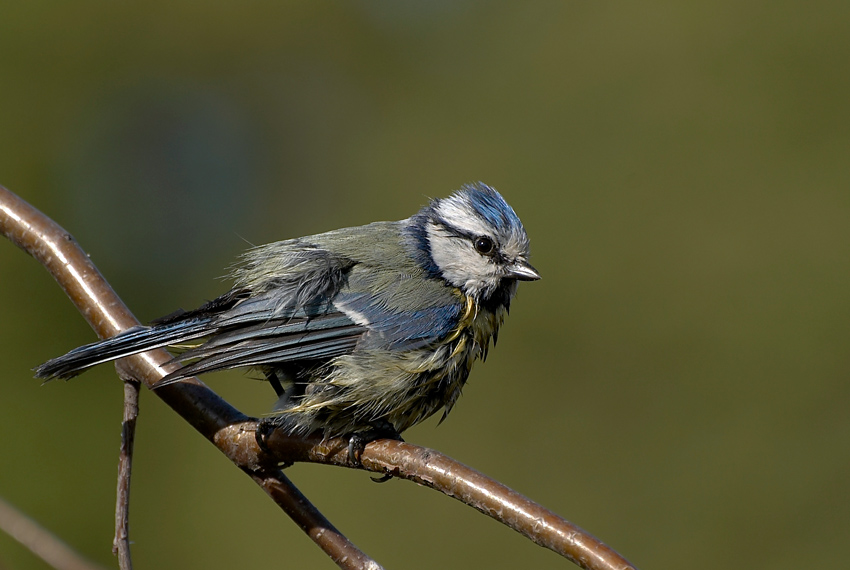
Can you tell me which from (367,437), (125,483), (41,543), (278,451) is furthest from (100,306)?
(41,543)

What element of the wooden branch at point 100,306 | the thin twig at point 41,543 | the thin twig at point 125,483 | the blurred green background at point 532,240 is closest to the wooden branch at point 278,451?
the wooden branch at point 100,306

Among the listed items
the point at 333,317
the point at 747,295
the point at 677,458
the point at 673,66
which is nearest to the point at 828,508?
the point at 677,458

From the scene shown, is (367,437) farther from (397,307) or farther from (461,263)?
(461,263)

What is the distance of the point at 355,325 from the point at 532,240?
2.65 m

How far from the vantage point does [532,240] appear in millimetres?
4809

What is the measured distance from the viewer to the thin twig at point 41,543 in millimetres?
1342

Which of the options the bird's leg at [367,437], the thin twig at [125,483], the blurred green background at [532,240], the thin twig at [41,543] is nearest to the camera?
the thin twig at [41,543]

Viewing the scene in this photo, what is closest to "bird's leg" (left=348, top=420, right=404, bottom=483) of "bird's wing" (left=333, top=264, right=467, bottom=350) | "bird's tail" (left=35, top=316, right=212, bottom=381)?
"bird's wing" (left=333, top=264, right=467, bottom=350)

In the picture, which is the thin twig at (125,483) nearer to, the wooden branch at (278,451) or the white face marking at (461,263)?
the wooden branch at (278,451)

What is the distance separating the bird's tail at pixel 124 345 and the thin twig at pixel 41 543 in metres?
0.52

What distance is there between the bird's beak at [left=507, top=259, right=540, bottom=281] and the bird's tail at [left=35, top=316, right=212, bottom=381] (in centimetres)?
92

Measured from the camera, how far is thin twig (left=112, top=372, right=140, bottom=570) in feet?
5.84

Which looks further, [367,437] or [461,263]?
[461,263]

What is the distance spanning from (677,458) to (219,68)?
3.80m
